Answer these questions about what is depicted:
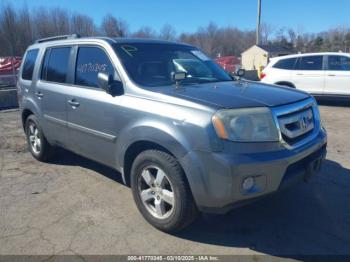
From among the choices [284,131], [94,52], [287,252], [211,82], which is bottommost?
[287,252]

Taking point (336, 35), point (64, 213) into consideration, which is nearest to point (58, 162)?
point (64, 213)

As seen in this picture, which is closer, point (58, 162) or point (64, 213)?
point (64, 213)

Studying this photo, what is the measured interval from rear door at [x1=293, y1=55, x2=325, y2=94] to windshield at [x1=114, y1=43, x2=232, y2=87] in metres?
7.47

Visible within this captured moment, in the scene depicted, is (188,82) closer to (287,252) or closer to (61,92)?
(61,92)

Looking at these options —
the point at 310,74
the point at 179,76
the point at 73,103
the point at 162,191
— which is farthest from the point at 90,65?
the point at 310,74

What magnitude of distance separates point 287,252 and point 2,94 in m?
12.1

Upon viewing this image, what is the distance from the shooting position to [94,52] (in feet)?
14.0

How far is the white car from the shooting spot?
10.8 meters

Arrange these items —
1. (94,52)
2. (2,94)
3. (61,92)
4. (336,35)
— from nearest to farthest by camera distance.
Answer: (94,52), (61,92), (2,94), (336,35)

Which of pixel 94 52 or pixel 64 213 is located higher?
pixel 94 52

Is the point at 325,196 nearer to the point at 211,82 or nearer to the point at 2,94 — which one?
the point at 211,82

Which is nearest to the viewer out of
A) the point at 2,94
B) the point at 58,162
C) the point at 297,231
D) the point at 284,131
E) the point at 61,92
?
the point at 284,131

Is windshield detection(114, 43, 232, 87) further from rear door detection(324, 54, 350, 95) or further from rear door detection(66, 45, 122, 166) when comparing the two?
rear door detection(324, 54, 350, 95)

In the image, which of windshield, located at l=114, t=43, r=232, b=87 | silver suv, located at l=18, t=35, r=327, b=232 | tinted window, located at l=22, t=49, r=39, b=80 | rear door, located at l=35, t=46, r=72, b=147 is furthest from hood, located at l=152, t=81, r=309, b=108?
tinted window, located at l=22, t=49, r=39, b=80
